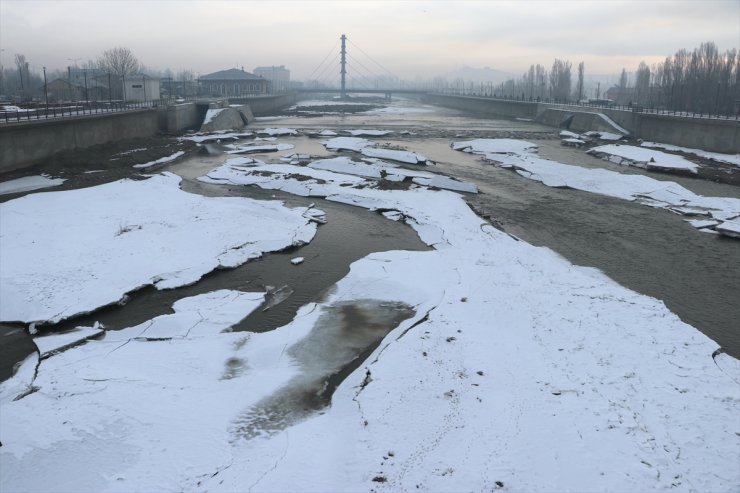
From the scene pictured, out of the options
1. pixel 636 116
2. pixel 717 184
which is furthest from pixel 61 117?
pixel 636 116

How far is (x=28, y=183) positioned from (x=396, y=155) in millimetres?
20723

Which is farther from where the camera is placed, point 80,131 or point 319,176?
point 80,131

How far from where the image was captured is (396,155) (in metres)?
35.7

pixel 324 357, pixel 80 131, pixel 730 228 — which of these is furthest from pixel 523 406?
pixel 80 131

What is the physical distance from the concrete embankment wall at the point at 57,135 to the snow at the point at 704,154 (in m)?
39.0

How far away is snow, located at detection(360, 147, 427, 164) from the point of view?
112 feet

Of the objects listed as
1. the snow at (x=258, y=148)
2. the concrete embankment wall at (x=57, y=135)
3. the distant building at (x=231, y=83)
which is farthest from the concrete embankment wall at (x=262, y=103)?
the concrete embankment wall at (x=57, y=135)

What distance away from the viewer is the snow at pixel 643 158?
3175cm

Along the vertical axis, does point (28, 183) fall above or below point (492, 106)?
below

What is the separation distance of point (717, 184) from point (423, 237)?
1931 cm

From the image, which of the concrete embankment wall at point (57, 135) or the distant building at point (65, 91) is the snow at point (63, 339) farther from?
the distant building at point (65, 91)

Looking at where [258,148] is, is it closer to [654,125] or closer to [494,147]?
[494,147]

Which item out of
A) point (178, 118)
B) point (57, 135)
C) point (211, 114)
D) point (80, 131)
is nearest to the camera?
point (57, 135)

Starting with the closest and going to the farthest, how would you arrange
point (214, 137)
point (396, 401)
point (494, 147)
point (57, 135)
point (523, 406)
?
point (523, 406), point (396, 401), point (57, 135), point (494, 147), point (214, 137)
